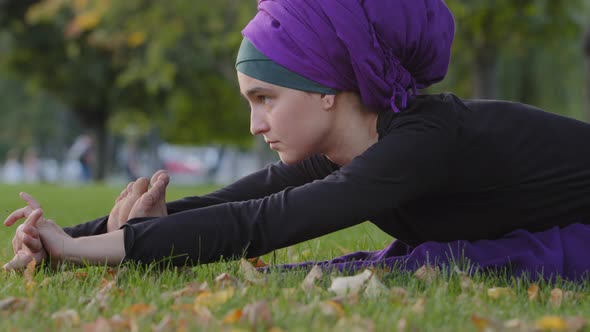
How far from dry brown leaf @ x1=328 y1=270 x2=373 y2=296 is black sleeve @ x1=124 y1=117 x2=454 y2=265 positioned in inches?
7.9

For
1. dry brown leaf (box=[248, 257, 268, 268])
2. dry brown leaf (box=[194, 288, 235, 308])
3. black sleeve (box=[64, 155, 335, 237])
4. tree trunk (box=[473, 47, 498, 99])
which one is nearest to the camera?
dry brown leaf (box=[194, 288, 235, 308])

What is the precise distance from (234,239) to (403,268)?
2.56 feet

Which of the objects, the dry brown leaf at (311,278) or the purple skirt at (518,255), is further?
the purple skirt at (518,255)

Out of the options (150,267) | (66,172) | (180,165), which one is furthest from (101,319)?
(66,172)

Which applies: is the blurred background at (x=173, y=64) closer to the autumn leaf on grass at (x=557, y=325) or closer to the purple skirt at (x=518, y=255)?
the purple skirt at (x=518, y=255)

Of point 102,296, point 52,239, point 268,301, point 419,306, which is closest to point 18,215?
point 52,239

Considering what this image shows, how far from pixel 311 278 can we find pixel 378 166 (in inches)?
19.0

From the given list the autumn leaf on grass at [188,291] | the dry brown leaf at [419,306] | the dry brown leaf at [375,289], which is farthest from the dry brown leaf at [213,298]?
the dry brown leaf at [419,306]

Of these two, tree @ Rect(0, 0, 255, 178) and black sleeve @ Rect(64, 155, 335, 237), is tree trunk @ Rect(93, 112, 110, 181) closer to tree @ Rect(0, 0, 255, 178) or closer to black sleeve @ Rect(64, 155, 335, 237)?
tree @ Rect(0, 0, 255, 178)

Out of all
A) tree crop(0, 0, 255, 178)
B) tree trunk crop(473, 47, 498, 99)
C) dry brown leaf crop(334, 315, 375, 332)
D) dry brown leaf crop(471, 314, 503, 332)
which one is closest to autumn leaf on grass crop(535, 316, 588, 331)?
dry brown leaf crop(471, 314, 503, 332)

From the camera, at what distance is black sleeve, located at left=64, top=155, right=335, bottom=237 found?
4.00 meters

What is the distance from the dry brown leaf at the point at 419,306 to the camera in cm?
263

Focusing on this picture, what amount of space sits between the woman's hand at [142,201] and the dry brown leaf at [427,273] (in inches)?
42.8

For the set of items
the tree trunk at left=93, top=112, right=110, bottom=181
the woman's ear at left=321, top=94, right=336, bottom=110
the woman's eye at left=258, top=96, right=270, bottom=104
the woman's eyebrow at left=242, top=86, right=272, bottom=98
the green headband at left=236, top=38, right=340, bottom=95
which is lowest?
the tree trunk at left=93, top=112, right=110, bottom=181
